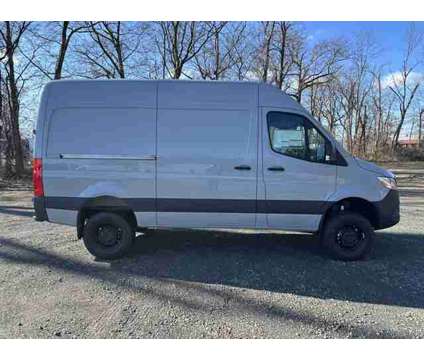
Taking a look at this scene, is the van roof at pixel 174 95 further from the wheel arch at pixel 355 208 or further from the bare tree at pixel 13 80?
the bare tree at pixel 13 80

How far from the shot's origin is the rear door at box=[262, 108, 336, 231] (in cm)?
506

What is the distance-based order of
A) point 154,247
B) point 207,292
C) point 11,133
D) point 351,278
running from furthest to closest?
1. point 11,133
2. point 154,247
3. point 351,278
4. point 207,292

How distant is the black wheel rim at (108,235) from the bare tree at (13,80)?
56.4 ft

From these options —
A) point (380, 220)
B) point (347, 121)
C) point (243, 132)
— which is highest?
point (347, 121)

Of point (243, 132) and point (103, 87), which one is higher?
point (103, 87)

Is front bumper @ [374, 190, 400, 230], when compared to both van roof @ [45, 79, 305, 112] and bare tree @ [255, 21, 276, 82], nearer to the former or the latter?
van roof @ [45, 79, 305, 112]

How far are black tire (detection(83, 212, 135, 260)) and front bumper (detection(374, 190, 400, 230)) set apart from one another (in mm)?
3637

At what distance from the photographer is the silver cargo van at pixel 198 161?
5055mm

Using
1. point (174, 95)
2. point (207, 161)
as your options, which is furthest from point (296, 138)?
point (174, 95)

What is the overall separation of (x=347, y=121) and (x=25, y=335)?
47.8 meters

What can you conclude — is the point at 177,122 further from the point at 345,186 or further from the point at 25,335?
the point at 25,335

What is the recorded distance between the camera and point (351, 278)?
14.9ft

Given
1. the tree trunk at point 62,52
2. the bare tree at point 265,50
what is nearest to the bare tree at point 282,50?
the bare tree at point 265,50

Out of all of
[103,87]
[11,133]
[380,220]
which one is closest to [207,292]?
[380,220]
